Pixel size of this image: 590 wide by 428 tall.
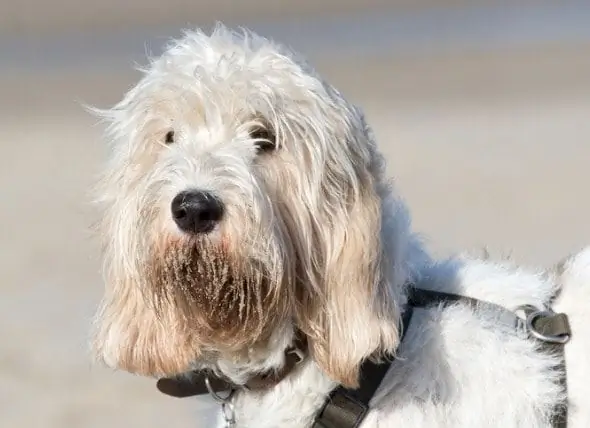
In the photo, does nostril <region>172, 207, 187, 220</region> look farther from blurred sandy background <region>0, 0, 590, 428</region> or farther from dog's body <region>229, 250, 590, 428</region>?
blurred sandy background <region>0, 0, 590, 428</region>

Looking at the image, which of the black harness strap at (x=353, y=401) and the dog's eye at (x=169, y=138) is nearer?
the black harness strap at (x=353, y=401)

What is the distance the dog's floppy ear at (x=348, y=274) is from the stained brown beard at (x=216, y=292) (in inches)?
4.9

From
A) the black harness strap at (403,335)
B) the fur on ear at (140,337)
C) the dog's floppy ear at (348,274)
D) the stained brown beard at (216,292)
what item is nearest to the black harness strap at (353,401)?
the black harness strap at (403,335)

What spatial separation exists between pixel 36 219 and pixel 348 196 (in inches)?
252

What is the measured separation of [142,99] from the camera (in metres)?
3.38

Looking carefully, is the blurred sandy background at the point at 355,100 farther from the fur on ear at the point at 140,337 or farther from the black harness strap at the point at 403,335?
the black harness strap at the point at 403,335

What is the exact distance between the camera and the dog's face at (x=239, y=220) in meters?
3.02

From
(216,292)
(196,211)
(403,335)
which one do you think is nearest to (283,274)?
(216,292)

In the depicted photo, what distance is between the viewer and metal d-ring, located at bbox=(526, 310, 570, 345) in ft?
10.8

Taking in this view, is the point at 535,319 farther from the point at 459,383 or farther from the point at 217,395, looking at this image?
the point at 217,395

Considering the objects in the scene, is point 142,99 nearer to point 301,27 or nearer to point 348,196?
point 348,196

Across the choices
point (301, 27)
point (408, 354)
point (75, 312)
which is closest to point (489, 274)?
point (408, 354)

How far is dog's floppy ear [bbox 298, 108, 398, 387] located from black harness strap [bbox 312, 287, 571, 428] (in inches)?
4.1

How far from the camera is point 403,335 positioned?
10.8ft
